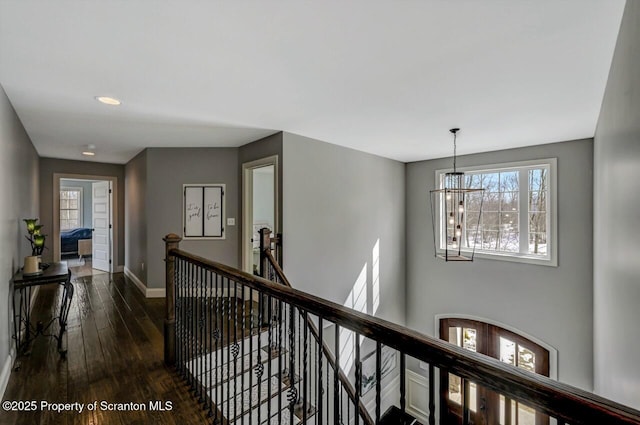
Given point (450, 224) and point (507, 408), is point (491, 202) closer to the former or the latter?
point (450, 224)

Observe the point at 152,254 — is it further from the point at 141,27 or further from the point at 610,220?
the point at 610,220

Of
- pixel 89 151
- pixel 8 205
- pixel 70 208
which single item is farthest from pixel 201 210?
pixel 70 208

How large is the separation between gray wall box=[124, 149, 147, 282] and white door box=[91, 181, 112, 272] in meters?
0.48

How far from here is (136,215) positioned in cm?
529

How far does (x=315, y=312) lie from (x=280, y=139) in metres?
2.91

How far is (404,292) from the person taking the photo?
5887mm

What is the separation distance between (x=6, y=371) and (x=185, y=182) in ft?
9.78

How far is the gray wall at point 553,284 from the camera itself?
3.96 meters

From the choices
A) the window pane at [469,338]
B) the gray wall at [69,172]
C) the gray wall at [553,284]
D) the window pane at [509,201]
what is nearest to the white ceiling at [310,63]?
the gray wall at [553,284]

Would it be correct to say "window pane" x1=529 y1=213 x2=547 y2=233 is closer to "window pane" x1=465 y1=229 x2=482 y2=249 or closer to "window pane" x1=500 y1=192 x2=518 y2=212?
"window pane" x1=500 y1=192 x2=518 y2=212

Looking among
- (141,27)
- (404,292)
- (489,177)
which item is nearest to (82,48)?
(141,27)

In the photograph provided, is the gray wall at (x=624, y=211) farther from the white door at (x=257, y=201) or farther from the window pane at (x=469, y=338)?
the white door at (x=257, y=201)

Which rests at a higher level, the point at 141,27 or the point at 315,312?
the point at 141,27

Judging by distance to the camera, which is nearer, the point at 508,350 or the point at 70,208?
the point at 508,350
